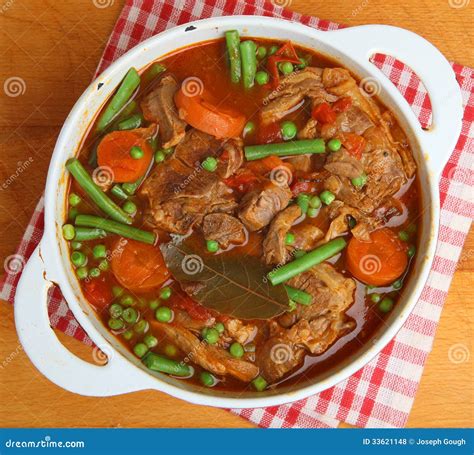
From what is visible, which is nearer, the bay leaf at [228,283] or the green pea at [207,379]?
the bay leaf at [228,283]

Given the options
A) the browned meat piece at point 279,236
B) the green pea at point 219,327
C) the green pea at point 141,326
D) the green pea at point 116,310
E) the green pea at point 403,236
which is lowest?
the green pea at point 141,326

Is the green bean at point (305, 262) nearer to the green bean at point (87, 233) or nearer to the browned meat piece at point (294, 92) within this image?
the browned meat piece at point (294, 92)

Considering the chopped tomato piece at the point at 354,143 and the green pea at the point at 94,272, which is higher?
the chopped tomato piece at the point at 354,143

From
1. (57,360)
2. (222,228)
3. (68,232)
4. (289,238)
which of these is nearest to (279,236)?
(289,238)

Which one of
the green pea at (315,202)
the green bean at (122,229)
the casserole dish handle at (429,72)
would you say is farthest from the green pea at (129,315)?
the casserole dish handle at (429,72)

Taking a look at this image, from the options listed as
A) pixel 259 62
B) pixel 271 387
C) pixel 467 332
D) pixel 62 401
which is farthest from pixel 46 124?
pixel 467 332

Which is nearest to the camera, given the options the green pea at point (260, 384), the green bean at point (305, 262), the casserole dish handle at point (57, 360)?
the casserole dish handle at point (57, 360)

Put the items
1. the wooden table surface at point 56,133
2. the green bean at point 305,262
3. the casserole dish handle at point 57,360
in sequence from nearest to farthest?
the casserole dish handle at point 57,360
the green bean at point 305,262
the wooden table surface at point 56,133
